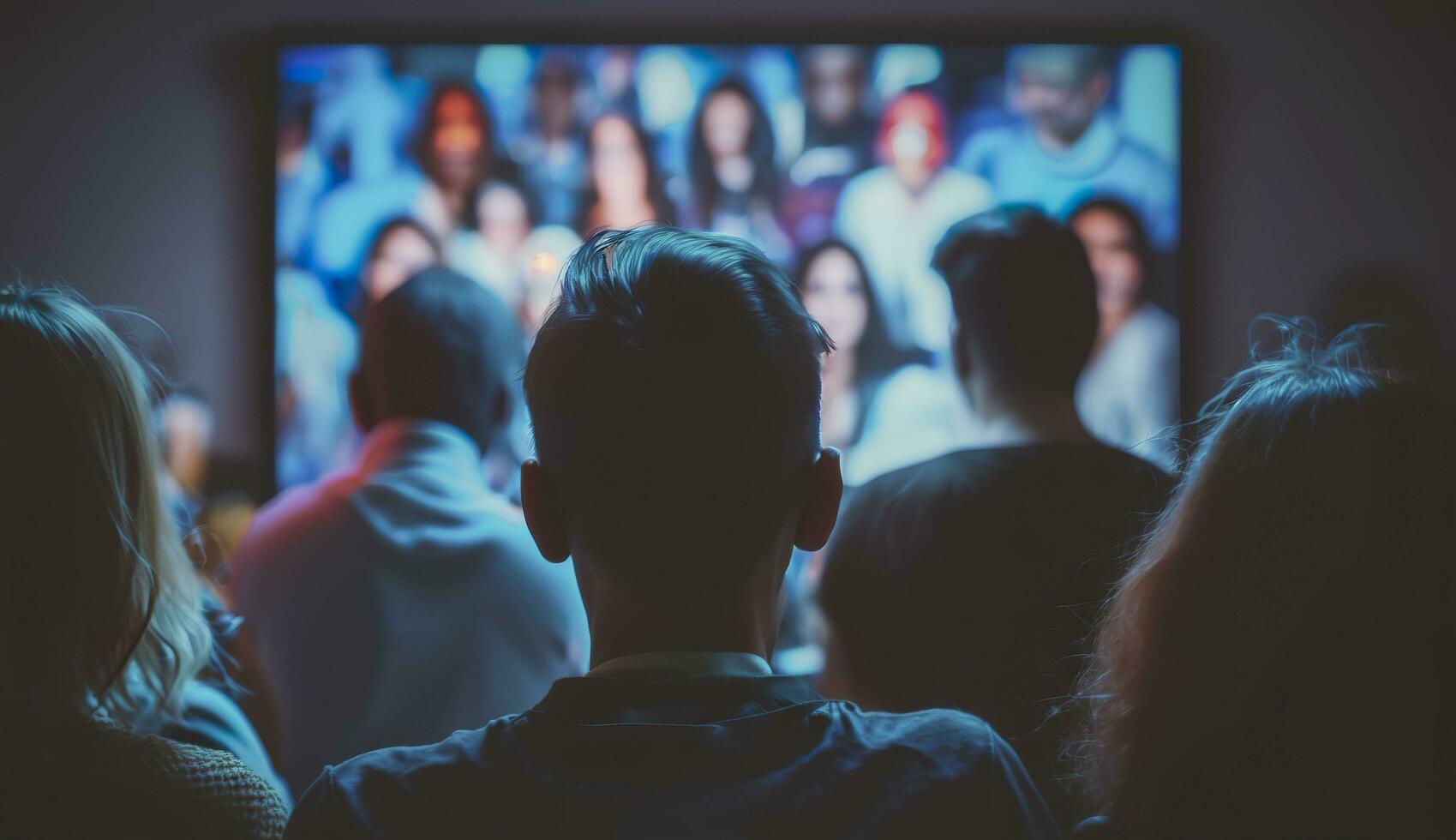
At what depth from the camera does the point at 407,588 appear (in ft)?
4.35

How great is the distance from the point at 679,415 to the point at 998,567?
0.65m

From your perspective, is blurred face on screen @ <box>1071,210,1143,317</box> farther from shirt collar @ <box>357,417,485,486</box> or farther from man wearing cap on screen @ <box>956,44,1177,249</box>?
shirt collar @ <box>357,417,485,486</box>

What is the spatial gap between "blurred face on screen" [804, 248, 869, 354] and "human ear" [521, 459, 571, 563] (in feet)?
6.08

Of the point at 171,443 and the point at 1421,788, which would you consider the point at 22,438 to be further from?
the point at 171,443

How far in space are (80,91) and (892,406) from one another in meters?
2.13

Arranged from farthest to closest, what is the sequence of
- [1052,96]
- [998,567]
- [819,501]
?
1. [1052,96]
2. [998,567]
3. [819,501]

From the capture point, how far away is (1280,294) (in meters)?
2.60

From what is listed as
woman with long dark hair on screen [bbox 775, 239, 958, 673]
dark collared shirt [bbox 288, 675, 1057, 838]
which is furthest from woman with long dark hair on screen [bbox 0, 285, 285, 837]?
woman with long dark hair on screen [bbox 775, 239, 958, 673]

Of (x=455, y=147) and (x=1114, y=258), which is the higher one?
(x=455, y=147)

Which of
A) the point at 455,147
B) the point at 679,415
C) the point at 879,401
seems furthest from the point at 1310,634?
the point at 455,147

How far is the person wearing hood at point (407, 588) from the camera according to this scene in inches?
51.7

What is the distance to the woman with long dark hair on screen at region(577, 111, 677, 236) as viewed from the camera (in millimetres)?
2506

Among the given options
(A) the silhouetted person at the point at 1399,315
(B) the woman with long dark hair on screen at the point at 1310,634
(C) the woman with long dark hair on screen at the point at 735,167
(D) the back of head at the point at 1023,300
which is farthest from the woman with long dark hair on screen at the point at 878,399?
(B) the woman with long dark hair on screen at the point at 1310,634

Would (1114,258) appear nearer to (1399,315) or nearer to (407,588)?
(1399,315)
